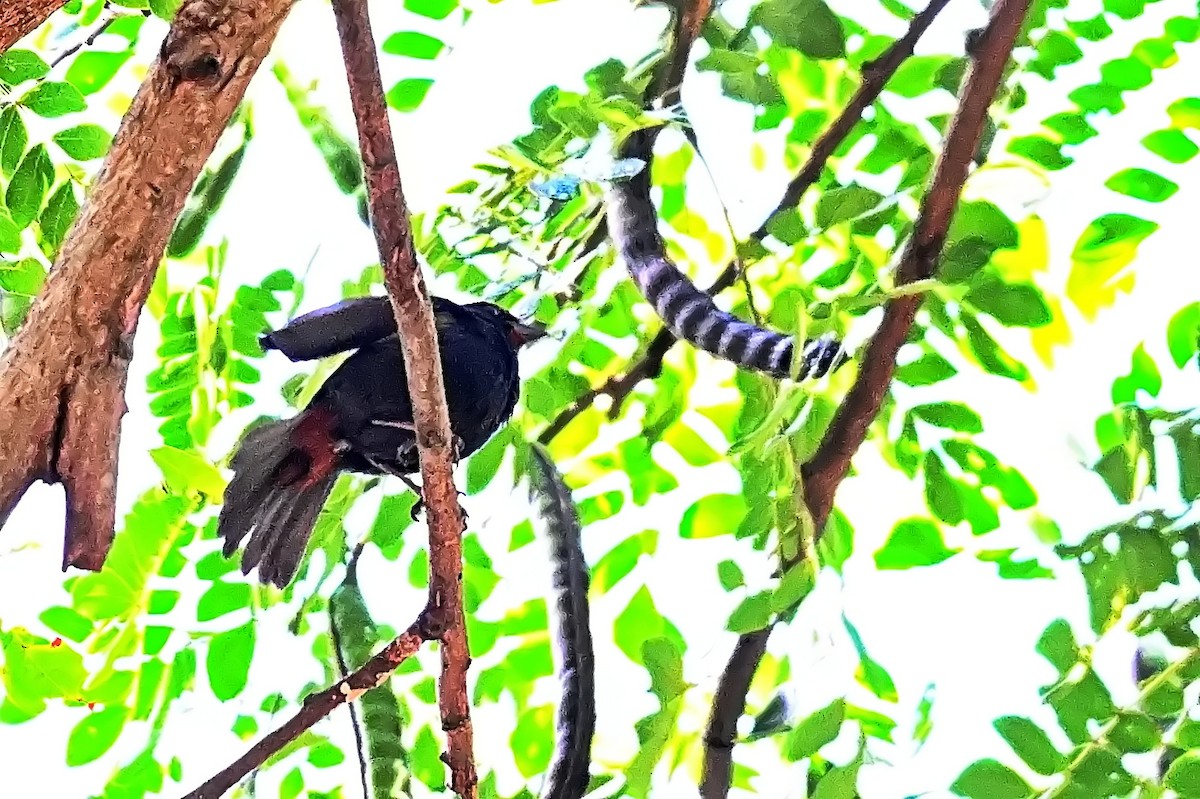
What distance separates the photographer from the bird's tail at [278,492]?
1209 millimetres

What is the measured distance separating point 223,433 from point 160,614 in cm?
22

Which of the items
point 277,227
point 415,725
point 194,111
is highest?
point 277,227

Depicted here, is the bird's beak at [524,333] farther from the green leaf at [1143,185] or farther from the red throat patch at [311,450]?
the green leaf at [1143,185]

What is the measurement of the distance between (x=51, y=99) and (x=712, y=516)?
0.75m

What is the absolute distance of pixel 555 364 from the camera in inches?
55.9

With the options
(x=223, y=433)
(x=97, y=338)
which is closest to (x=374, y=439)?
(x=223, y=433)

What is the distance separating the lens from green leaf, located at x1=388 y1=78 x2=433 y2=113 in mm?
1292

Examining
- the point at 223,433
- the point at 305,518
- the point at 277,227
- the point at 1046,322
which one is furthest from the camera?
the point at 277,227

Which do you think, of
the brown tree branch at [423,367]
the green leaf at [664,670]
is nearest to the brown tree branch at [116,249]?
the brown tree branch at [423,367]

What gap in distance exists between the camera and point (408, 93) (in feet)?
4.25

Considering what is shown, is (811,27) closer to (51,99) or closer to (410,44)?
(410,44)

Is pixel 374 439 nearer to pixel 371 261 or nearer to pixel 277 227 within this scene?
pixel 371 261

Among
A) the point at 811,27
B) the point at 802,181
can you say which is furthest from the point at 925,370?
the point at 811,27

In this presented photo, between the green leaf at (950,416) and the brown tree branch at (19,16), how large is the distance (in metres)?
0.86
